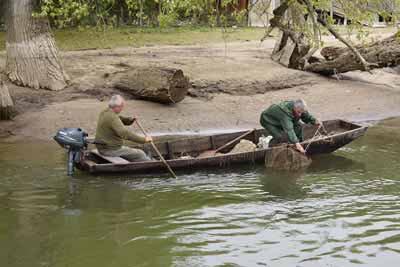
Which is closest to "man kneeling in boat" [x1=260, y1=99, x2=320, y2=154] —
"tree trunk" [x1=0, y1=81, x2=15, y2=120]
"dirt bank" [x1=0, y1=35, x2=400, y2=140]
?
"dirt bank" [x1=0, y1=35, x2=400, y2=140]

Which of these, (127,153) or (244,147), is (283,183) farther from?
(127,153)

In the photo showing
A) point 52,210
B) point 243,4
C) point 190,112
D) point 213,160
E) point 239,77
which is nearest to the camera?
point 52,210

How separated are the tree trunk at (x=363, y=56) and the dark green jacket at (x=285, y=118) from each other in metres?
6.23

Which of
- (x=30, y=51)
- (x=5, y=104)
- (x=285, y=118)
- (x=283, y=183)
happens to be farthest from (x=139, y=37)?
(x=283, y=183)

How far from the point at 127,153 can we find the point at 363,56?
32.5 ft

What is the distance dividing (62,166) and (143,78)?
5279mm

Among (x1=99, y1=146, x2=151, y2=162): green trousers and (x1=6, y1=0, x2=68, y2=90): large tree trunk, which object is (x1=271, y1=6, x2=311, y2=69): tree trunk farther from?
(x1=99, y1=146, x2=151, y2=162): green trousers

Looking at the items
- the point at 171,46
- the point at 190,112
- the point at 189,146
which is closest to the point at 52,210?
the point at 189,146

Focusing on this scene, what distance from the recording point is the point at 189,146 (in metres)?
12.9

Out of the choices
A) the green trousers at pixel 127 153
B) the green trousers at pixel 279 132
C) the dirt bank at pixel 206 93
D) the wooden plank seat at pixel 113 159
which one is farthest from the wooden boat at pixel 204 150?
the dirt bank at pixel 206 93

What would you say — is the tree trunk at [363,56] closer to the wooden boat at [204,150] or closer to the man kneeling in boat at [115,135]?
the wooden boat at [204,150]

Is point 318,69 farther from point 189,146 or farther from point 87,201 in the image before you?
point 87,201

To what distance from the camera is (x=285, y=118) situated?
12.2 metres

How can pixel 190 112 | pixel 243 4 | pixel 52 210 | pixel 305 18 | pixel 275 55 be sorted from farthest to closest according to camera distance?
1. pixel 243 4
2. pixel 275 55
3. pixel 190 112
4. pixel 305 18
5. pixel 52 210
